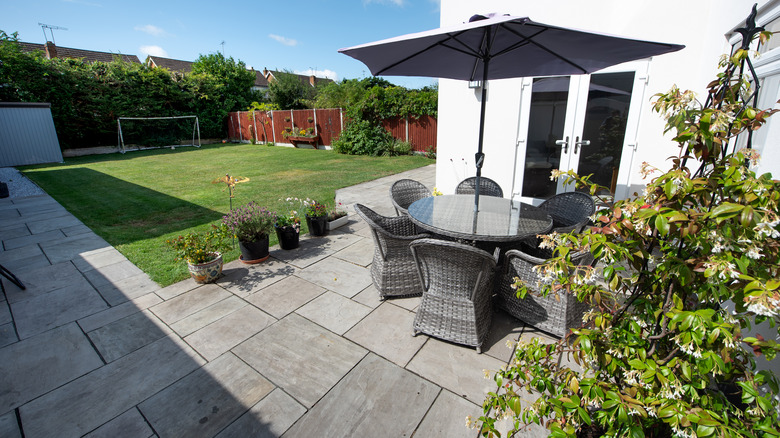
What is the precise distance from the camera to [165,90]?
1577cm

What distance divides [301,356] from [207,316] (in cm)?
101

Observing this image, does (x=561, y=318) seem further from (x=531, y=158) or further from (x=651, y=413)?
(x=531, y=158)

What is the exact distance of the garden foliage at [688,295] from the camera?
824 mm

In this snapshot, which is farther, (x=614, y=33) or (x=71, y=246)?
(x=71, y=246)

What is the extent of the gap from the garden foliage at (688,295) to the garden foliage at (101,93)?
18.1 m

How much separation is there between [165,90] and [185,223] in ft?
48.7

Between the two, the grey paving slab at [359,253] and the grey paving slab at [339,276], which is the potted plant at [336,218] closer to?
the grey paving slab at [359,253]

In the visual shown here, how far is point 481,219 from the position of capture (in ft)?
8.82

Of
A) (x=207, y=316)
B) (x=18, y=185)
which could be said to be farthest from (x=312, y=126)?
(x=207, y=316)

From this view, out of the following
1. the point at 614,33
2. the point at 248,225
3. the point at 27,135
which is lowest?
the point at 248,225

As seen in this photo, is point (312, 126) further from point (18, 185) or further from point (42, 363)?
point (42, 363)

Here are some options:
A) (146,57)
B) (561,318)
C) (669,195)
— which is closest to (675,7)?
(561,318)

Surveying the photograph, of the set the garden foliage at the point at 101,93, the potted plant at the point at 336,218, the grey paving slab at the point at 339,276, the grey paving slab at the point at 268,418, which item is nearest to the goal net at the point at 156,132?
the garden foliage at the point at 101,93

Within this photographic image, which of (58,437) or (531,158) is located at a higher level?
(531,158)
